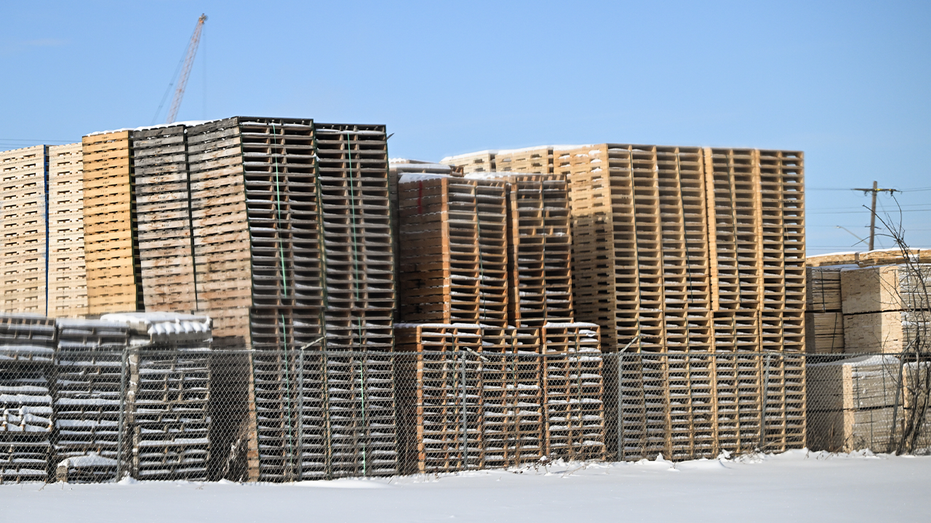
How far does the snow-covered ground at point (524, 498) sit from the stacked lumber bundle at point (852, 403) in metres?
3.66

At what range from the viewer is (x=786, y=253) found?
17844mm

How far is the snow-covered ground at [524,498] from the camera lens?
32.1ft

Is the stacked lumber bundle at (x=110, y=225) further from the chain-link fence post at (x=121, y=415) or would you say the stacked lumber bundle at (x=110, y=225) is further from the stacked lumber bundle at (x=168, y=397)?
the chain-link fence post at (x=121, y=415)

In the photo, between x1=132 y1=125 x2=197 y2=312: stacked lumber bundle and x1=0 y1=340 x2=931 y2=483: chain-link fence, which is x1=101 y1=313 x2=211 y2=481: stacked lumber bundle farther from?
x1=132 y1=125 x2=197 y2=312: stacked lumber bundle

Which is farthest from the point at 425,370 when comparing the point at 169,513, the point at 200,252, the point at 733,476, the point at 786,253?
the point at 786,253

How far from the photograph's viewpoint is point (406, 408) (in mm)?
14688

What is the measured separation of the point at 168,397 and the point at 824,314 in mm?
12414

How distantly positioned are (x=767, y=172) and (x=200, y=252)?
9.44 m

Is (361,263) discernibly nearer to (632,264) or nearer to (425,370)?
(425,370)

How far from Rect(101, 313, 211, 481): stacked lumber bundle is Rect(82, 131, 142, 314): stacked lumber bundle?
5.64 ft

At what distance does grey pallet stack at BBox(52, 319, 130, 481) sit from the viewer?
1191 cm

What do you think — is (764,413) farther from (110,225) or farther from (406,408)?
(110,225)

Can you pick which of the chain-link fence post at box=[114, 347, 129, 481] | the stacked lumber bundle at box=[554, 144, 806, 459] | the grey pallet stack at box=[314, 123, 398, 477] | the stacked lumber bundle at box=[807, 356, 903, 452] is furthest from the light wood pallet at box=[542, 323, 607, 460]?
the chain-link fence post at box=[114, 347, 129, 481]

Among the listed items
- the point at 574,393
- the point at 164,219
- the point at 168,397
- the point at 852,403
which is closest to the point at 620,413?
the point at 574,393
